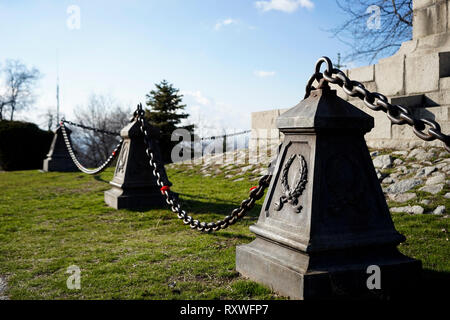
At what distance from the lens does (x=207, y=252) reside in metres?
3.75

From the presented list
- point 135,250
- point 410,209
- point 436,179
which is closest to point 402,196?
point 410,209

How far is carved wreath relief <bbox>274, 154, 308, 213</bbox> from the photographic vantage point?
2.64 metres

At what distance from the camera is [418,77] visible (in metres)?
7.48

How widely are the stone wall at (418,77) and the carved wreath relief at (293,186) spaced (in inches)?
207

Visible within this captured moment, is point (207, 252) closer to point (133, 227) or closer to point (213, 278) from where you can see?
point (213, 278)

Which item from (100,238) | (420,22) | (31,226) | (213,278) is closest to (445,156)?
(420,22)

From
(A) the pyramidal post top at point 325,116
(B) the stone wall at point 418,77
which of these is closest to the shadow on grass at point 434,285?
(A) the pyramidal post top at point 325,116

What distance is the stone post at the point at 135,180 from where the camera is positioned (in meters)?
6.20

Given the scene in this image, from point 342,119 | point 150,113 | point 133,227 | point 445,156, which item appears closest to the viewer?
point 342,119

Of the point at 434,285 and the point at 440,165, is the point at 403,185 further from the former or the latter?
the point at 434,285

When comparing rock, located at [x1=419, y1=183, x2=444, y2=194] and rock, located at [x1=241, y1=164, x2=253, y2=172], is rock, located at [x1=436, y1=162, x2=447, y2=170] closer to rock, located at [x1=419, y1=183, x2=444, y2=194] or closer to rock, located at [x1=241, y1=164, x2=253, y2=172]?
rock, located at [x1=419, y1=183, x2=444, y2=194]

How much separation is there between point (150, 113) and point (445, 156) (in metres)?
24.0

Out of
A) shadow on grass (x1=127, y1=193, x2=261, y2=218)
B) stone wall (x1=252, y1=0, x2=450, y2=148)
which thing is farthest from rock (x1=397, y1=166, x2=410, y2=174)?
shadow on grass (x1=127, y1=193, x2=261, y2=218)

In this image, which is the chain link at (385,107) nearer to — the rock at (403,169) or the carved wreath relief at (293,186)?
the carved wreath relief at (293,186)
